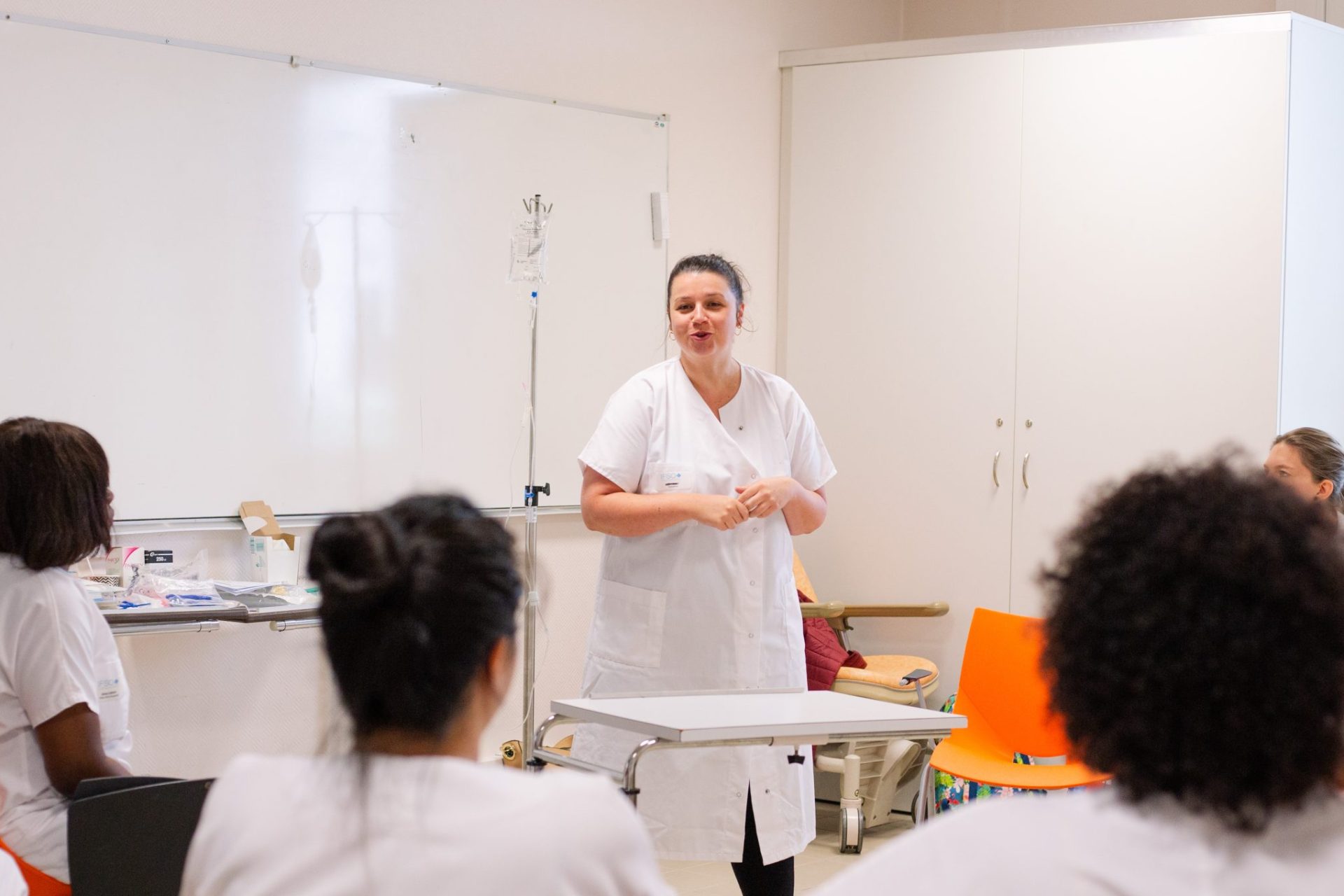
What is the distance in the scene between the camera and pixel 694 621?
2527 mm

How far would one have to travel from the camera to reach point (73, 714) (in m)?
1.69

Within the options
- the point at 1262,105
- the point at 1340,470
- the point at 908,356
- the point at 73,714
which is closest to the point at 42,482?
the point at 73,714

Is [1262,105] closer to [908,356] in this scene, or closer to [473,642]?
[908,356]

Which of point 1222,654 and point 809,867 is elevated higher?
point 1222,654

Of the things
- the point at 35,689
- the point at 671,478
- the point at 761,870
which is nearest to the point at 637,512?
the point at 671,478

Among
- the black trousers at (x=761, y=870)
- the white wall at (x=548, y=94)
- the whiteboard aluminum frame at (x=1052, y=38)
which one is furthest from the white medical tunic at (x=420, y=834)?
the whiteboard aluminum frame at (x=1052, y=38)

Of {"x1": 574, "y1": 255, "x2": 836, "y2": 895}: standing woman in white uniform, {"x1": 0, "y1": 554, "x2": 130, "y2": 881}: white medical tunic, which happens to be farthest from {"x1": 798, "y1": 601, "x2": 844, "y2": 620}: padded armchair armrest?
{"x1": 0, "y1": 554, "x2": 130, "y2": 881}: white medical tunic

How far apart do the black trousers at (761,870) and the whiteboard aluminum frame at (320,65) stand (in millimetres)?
2333

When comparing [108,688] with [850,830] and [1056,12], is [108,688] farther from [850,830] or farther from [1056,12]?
[1056,12]

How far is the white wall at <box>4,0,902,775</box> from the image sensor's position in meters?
3.31

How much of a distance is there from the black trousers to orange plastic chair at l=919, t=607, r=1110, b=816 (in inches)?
22.9

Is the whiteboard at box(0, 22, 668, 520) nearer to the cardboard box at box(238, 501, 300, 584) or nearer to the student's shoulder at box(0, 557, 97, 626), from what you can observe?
the cardboard box at box(238, 501, 300, 584)

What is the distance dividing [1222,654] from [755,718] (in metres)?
1.25

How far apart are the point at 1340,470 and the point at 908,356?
1.57 metres
